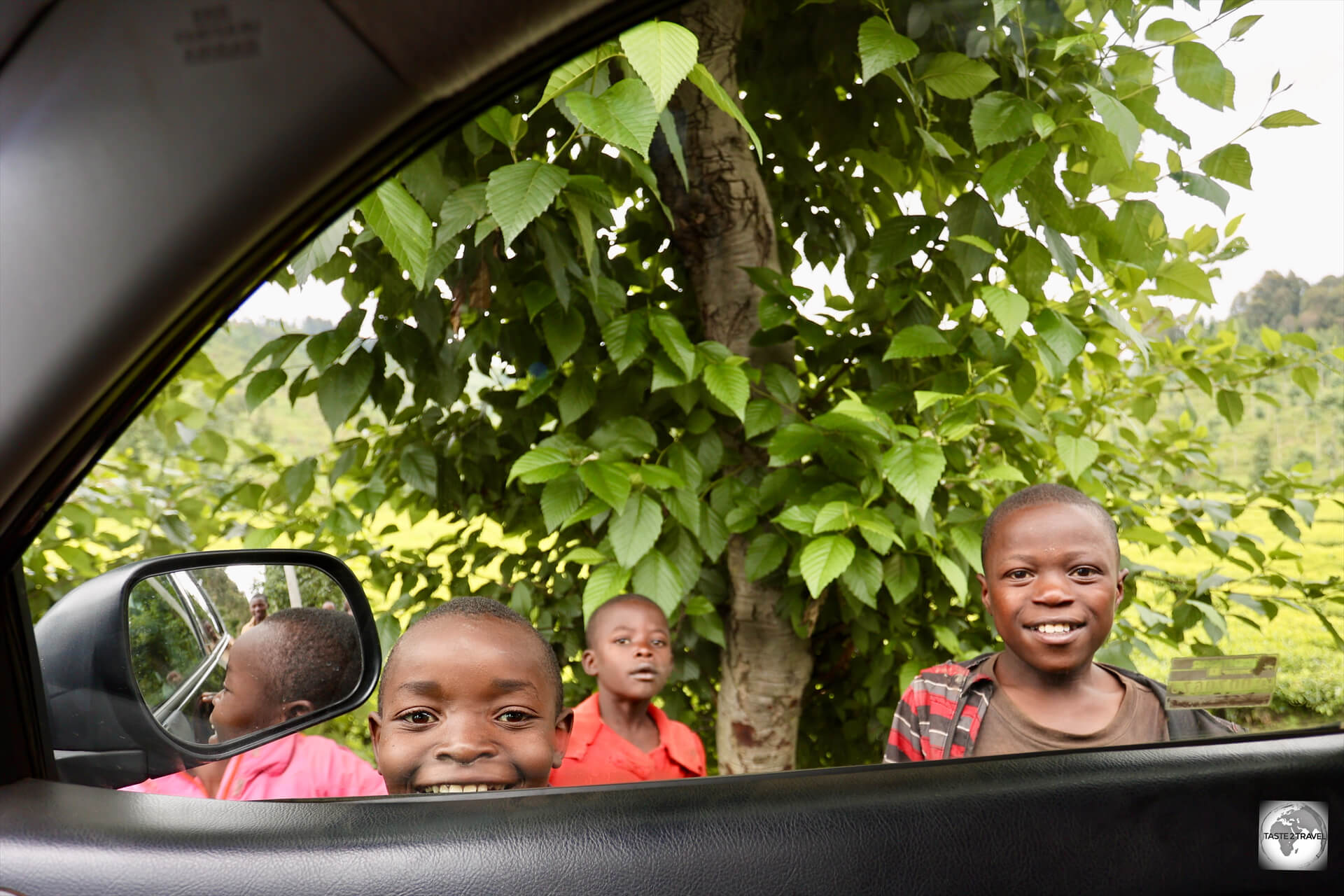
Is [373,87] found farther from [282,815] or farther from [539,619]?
Answer: [539,619]

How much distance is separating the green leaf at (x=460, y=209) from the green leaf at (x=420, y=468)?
0.92 meters

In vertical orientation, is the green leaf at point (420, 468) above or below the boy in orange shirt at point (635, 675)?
above

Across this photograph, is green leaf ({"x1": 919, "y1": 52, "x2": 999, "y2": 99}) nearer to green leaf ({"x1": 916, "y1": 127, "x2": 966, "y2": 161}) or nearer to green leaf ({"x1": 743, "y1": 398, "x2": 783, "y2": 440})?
green leaf ({"x1": 916, "y1": 127, "x2": 966, "y2": 161})

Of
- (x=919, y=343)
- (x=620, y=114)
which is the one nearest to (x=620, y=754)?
(x=919, y=343)

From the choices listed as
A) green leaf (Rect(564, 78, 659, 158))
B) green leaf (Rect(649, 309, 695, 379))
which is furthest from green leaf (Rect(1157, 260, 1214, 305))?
green leaf (Rect(564, 78, 659, 158))

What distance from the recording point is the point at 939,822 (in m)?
1.02

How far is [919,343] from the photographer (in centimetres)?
228

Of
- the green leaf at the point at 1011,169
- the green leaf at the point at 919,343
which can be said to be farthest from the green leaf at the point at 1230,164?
the green leaf at the point at 919,343

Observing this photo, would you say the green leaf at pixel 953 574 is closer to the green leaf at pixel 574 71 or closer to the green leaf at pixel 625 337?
the green leaf at pixel 625 337

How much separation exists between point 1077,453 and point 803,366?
816mm

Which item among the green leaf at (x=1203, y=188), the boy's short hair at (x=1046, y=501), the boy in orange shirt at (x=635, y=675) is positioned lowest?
the boy in orange shirt at (x=635, y=675)

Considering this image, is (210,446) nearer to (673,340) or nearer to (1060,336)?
(673,340)

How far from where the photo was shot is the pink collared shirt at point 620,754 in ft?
6.96

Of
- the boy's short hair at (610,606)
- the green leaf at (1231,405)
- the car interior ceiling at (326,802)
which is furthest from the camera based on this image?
the boy's short hair at (610,606)
